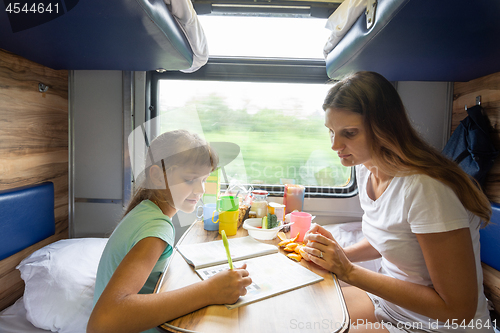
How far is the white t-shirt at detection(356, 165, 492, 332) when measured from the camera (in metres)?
0.93

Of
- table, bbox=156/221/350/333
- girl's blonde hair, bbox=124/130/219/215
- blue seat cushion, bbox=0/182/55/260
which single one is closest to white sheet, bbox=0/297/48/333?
blue seat cushion, bbox=0/182/55/260

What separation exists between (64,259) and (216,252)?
990 mm

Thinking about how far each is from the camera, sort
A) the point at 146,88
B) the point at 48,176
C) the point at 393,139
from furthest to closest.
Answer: the point at 146,88
the point at 48,176
the point at 393,139

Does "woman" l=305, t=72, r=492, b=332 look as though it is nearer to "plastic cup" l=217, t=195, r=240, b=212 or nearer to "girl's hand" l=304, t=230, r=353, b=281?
"girl's hand" l=304, t=230, r=353, b=281

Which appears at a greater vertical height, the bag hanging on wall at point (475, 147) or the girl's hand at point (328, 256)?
the bag hanging on wall at point (475, 147)

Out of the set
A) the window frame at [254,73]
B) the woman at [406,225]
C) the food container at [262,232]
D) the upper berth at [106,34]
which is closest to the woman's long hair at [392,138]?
the woman at [406,225]

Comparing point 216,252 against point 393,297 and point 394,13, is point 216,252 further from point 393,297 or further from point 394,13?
point 394,13

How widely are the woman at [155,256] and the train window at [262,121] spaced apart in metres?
1.01

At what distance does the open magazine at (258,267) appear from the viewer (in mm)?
926

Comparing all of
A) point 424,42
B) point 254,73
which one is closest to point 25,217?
point 254,73

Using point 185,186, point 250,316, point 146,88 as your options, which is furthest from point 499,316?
point 146,88

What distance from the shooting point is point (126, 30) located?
1.21 m

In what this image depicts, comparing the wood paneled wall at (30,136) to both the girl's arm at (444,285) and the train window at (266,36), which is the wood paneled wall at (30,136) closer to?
the train window at (266,36)

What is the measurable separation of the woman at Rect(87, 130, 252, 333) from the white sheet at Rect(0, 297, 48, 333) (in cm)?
73
